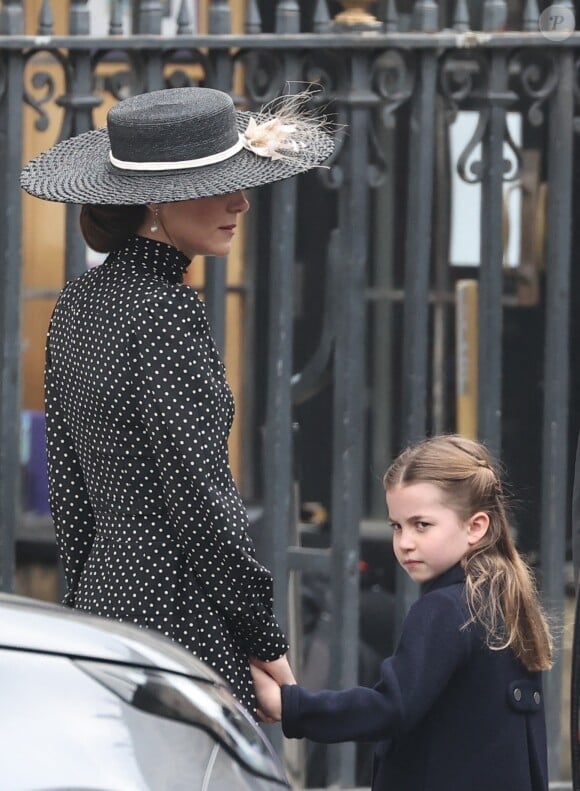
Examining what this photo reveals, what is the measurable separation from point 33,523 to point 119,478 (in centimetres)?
270

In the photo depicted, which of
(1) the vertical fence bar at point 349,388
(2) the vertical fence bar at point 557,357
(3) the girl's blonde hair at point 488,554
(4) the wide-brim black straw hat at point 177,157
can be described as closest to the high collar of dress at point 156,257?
(4) the wide-brim black straw hat at point 177,157

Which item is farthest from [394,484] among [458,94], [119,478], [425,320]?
[458,94]

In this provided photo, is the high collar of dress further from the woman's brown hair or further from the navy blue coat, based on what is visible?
the navy blue coat

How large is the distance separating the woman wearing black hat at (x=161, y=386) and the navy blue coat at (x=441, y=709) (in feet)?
0.58

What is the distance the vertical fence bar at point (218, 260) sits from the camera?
393 cm

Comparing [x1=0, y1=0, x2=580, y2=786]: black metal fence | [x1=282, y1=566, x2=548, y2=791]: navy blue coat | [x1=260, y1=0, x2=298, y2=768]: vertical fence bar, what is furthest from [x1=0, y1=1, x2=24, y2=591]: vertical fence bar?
[x1=282, y1=566, x2=548, y2=791]: navy blue coat

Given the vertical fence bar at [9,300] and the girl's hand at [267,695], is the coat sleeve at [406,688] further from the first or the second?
A: the vertical fence bar at [9,300]

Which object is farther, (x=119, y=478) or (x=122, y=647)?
(x=119, y=478)

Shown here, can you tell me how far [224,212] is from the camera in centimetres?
295

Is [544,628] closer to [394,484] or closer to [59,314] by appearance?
[394,484]

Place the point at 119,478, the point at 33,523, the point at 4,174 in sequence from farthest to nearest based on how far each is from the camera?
the point at 33,523
the point at 4,174
the point at 119,478

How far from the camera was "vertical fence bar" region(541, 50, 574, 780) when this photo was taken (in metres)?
3.98

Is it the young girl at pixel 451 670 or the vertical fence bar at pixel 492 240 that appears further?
the vertical fence bar at pixel 492 240

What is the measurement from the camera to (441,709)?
2.82 meters
